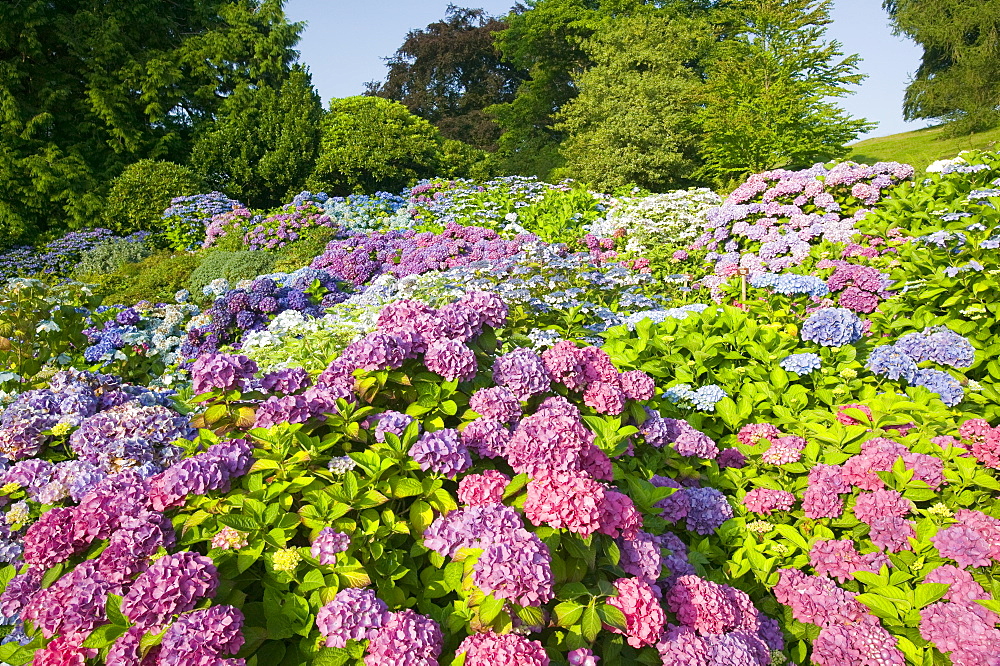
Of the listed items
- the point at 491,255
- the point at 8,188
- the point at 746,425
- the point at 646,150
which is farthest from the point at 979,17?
the point at 8,188

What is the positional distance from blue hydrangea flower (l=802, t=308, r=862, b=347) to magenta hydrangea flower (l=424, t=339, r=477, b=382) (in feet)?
7.09

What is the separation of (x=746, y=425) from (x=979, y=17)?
33.0m

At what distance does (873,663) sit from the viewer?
192 cm

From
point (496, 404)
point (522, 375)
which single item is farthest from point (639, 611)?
point (522, 375)

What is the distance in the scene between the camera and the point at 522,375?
2.27 m

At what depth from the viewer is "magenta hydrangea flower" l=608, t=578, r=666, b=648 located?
163 cm

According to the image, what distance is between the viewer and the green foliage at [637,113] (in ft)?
52.0

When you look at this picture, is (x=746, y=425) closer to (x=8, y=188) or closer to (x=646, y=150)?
(x=646, y=150)

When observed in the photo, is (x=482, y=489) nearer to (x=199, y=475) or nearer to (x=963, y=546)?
(x=199, y=475)

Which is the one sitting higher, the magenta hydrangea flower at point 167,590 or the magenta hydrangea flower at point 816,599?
the magenta hydrangea flower at point 167,590

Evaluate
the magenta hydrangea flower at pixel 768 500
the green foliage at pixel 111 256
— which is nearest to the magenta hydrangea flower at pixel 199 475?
the magenta hydrangea flower at pixel 768 500

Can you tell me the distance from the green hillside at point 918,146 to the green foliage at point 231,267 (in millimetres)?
18491

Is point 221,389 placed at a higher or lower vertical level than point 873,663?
higher

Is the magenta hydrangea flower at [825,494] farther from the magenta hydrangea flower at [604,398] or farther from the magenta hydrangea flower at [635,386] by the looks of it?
the magenta hydrangea flower at [604,398]
